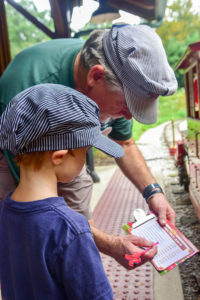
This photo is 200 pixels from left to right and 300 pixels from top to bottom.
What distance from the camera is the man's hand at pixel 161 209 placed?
165 cm

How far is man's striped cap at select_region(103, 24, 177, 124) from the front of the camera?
134cm

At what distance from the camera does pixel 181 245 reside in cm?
153

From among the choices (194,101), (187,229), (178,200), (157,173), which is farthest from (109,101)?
(157,173)

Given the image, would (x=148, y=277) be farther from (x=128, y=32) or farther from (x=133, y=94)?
(x=128, y=32)

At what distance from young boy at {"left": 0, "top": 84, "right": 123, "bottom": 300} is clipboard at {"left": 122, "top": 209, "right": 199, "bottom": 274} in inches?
23.8

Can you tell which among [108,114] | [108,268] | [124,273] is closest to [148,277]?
[124,273]

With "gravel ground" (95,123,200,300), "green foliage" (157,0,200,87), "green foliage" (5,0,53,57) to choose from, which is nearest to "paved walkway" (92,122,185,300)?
"gravel ground" (95,123,200,300)

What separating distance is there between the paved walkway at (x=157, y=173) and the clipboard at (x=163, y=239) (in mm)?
549

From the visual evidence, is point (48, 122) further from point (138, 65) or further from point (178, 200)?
point (178, 200)

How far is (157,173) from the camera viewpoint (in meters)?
5.11

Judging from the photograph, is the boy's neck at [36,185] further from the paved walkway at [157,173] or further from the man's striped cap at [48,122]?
the paved walkway at [157,173]

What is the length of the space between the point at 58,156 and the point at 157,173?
4.29m

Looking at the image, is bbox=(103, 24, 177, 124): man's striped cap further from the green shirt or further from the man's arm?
the man's arm

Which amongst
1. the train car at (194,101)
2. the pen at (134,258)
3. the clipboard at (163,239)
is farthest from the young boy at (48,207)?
the train car at (194,101)
